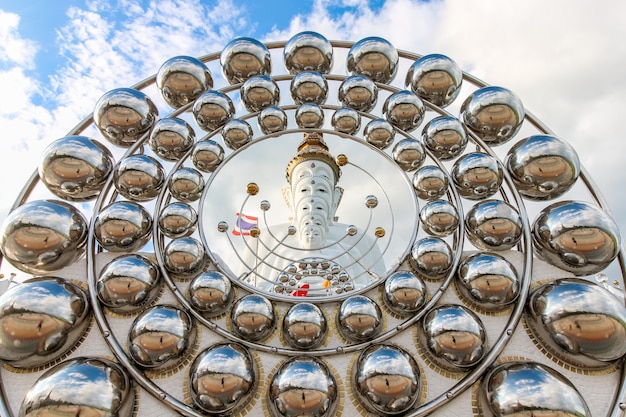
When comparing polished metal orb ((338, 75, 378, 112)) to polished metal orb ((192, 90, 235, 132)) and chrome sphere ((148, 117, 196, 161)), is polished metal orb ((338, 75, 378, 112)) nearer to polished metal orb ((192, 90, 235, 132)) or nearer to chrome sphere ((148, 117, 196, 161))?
polished metal orb ((192, 90, 235, 132))

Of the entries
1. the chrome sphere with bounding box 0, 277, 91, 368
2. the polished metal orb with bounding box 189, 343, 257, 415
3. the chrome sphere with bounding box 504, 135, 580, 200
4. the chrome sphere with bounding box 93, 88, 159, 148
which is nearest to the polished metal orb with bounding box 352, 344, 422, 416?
the polished metal orb with bounding box 189, 343, 257, 415

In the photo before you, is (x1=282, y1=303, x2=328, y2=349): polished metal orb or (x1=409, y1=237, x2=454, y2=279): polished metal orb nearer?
(x1=282, y1=303, x2=328, y2=349): polished metal orb

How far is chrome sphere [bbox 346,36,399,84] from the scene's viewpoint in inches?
113

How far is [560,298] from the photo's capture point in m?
1.83

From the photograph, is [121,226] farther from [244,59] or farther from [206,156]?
[244,59]

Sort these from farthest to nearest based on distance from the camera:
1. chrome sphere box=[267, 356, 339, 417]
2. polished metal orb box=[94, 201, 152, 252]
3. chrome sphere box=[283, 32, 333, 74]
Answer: chrome sphere box=[283, 32, 333, 74], polished metal orb box=[94, 201, 152, 252], chrome sphere box=[267, 356, 339, 417]

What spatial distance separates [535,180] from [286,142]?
2.46 meters

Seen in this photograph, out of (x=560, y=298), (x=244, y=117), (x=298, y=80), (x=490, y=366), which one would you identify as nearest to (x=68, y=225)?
(x=244, y=117)

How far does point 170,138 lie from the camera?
2580mm

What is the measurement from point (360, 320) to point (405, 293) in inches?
10.6

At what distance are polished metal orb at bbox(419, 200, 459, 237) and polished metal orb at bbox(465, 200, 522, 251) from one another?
0.10 metres

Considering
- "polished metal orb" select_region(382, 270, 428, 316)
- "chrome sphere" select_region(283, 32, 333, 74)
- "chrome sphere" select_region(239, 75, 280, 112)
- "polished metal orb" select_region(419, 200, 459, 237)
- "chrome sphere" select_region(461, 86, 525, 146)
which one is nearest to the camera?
"polished metal orb" select_region(382, 270, 428, 316)

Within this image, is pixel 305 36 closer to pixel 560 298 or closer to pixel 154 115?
pixel 154 115

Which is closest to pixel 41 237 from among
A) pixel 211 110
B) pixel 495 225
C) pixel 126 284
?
pixel 126 284
